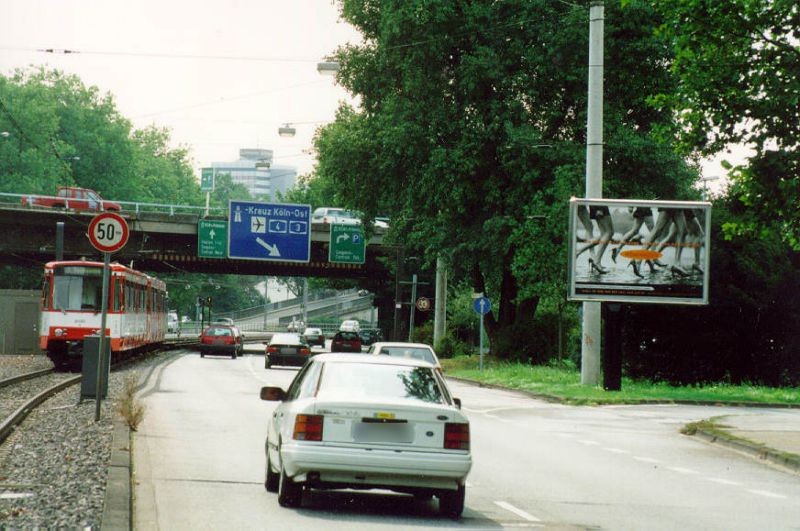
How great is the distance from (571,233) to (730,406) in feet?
17.6

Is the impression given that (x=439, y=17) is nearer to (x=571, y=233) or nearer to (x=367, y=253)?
(x=571, y=233)

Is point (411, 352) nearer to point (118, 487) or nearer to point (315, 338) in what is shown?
point (118, 487)

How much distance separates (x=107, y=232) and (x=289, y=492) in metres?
8.59

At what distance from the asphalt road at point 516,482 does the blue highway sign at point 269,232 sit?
3194 cm

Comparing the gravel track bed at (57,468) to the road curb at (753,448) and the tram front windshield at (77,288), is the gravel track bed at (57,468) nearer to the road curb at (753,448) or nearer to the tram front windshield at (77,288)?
the road curb at (753,448)

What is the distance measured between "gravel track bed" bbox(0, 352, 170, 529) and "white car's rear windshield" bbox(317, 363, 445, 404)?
6.88 ft

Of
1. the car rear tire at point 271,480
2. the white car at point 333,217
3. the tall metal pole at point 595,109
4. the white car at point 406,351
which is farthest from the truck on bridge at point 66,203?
the car rear tire at point 271,480

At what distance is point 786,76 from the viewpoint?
674 inches

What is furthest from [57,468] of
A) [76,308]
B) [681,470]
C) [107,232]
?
[76,308]

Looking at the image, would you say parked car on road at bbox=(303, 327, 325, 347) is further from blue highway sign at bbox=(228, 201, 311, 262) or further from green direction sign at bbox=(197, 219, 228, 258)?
blue highway sign at bbox=(228, 201, 311, 262)

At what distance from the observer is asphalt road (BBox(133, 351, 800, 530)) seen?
35.1 feet

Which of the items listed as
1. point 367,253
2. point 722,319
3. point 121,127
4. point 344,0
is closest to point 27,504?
point 722,319

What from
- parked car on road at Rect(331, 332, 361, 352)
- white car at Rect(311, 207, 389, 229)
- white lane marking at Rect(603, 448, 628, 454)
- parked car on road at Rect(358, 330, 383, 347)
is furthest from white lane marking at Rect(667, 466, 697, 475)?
parked car on road at Rect(358, 330, 383, 347)

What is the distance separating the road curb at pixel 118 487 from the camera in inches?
355
